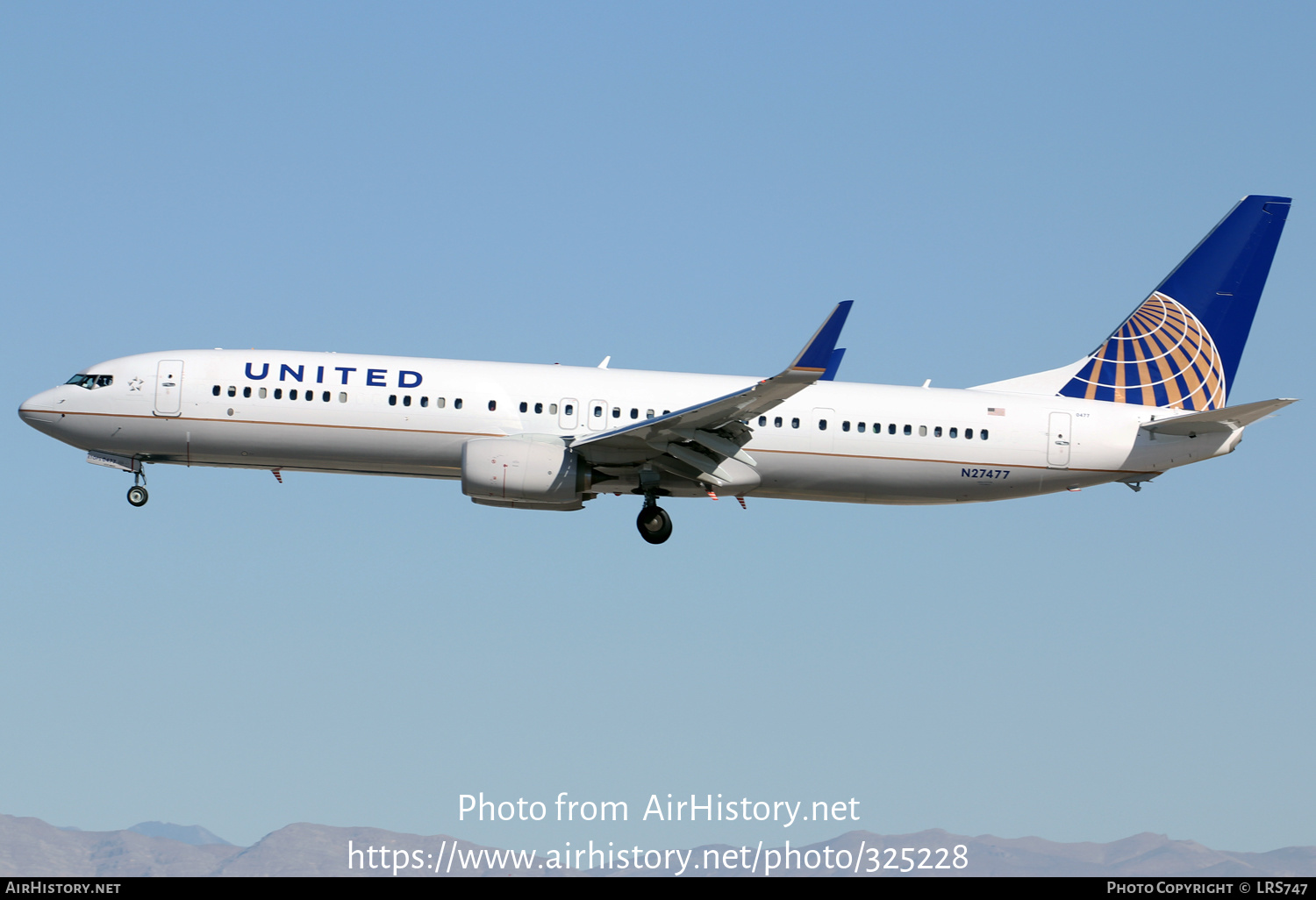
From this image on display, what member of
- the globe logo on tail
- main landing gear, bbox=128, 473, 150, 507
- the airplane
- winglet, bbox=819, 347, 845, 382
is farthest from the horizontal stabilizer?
main landing gear, bbox=128, 473, 150, 507

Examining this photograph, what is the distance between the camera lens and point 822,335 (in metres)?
27.6

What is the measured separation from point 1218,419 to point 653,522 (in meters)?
13.6

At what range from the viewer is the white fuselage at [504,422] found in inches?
1277

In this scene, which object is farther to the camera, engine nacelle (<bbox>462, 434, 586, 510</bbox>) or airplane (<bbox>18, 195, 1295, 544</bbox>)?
airplane (<bbox>18, 195, 1295, 544</bbox>)

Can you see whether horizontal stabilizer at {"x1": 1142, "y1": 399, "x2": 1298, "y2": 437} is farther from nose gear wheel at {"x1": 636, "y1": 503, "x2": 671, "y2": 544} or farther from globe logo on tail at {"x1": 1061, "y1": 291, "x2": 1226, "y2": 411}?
nose gear wheel at {"x1": 636, "y1": 503, "x2": 671, "y2": 544}

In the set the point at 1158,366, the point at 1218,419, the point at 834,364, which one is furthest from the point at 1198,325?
the point at 834,364

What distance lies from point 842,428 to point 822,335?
5706mm

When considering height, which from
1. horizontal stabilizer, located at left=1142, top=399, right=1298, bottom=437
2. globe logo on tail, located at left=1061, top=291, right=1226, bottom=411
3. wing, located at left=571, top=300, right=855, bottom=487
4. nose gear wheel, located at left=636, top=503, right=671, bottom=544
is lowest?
nose gear wheel, located at left=636, top=503, right=671, bottom=544

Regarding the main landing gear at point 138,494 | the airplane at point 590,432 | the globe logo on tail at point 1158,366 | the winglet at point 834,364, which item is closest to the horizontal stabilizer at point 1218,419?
the airplane at point 590,432

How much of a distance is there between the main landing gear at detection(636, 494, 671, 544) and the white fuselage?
2302 millimetres

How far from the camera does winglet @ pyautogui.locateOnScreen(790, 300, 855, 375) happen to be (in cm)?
2747

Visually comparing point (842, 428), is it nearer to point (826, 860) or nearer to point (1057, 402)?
point (1057, 402)

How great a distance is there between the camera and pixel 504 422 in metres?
32.5

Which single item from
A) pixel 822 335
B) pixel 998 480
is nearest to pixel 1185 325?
pixel 998 480
